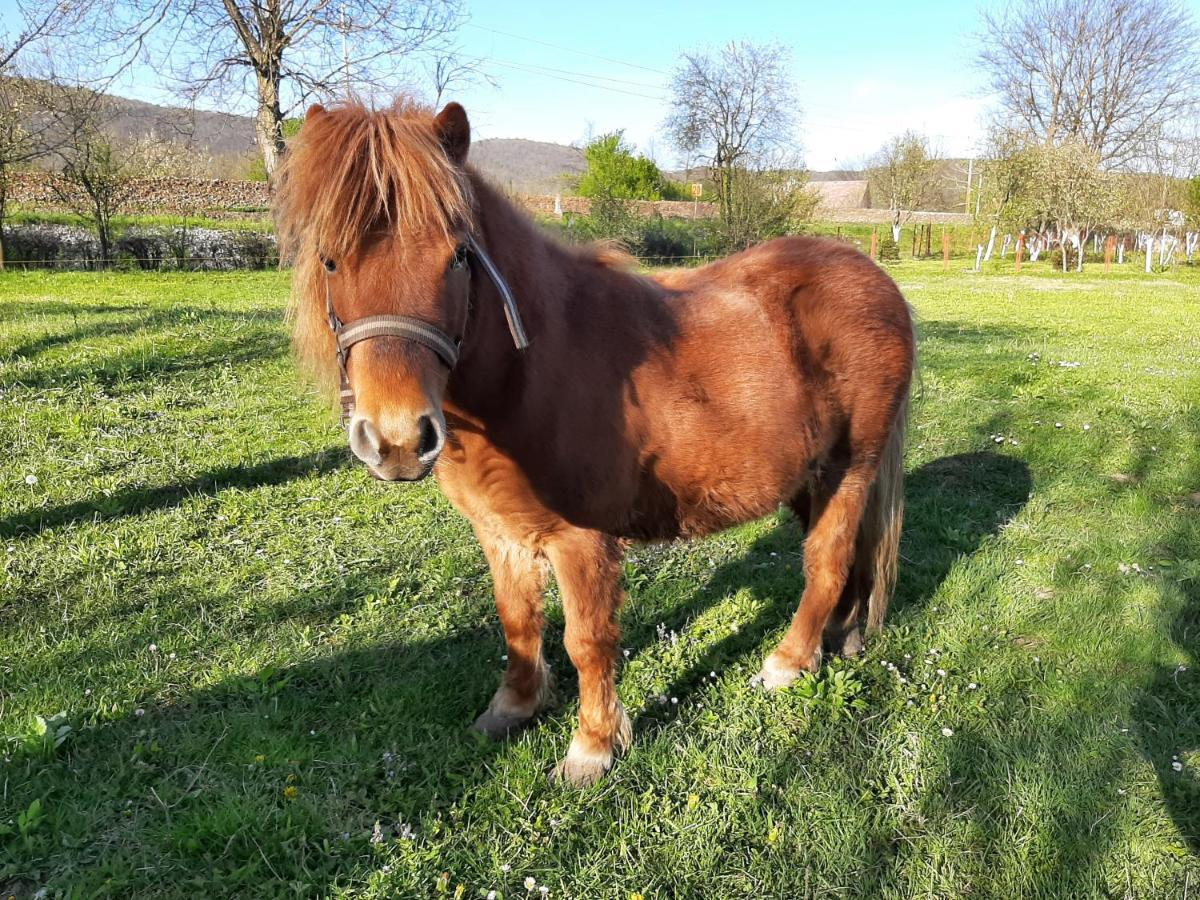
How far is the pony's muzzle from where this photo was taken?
176cm

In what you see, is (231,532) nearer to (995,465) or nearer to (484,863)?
(484,863)

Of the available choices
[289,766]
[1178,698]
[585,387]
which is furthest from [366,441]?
[1178,698]

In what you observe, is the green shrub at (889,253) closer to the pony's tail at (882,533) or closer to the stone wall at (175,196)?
the stone wall at (175,196)

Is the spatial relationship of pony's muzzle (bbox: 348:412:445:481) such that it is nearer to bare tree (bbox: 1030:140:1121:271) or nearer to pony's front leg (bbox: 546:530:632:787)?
pony's front leg (bbox: 546:530:632:787)

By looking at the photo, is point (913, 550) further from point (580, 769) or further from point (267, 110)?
point (267, 110)

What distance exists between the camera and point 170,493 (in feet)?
17.3

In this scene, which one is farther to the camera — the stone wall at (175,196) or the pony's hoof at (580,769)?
the stone wall at (175,196)

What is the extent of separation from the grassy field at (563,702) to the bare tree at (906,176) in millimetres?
49798

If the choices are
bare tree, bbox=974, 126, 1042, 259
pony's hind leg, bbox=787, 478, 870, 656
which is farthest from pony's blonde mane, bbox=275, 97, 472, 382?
bare tree, bbox=974, 126, 1042, 259

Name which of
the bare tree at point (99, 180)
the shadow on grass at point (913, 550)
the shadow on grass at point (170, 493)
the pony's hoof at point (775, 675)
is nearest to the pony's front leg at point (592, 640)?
the shadow on grass at point (913, 550)

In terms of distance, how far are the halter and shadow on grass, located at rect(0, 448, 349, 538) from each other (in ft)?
12.6

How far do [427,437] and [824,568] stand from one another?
2.31 meters

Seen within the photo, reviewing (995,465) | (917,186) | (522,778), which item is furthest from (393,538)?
(917,186)

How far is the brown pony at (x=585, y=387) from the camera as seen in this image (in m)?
1.88
